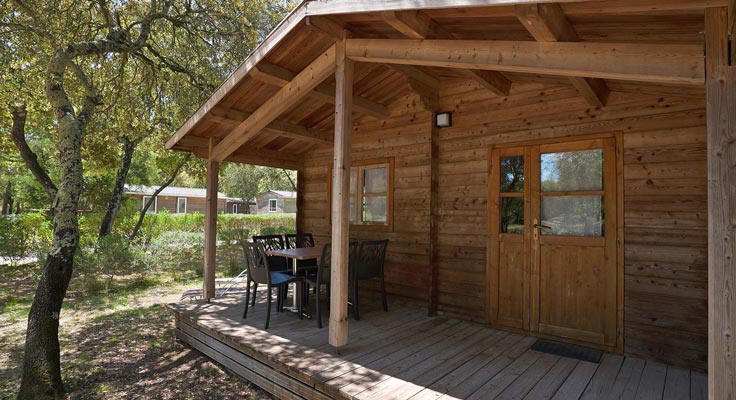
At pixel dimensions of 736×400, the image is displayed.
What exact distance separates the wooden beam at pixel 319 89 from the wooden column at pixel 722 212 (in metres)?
3.17

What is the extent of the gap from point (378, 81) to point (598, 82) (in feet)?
7.70

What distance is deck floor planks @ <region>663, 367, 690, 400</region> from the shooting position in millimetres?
2422

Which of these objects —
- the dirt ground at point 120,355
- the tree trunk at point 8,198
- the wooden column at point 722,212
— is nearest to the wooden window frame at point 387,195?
the dirt ground at point 120,355

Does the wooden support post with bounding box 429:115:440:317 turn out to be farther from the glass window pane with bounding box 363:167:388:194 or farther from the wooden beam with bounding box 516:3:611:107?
the wooden beam with bounding box 516:3:611:107

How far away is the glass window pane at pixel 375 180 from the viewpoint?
509 cm

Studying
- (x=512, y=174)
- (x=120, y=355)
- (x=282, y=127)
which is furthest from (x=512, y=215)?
(x=120, y=355)

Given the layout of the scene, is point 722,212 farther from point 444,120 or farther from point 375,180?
point 375,180

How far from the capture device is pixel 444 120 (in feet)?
14.0

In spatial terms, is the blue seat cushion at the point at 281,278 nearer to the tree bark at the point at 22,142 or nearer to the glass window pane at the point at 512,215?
the glass window pane at the point at 512,215

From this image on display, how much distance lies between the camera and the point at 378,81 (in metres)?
4.47

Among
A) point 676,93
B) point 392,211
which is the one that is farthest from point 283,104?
point 676,93

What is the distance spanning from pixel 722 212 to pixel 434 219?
2.89m

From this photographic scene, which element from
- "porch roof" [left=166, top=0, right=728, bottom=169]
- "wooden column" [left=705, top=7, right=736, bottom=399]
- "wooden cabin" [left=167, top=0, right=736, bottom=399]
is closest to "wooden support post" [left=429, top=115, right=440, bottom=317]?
"wooden cabin" [left=167, top=0, right=736, bottom=399]

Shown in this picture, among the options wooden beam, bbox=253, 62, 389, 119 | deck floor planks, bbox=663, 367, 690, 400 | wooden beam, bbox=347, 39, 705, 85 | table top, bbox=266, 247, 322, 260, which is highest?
wooden beam, bbox=253, 62, 389, 119
